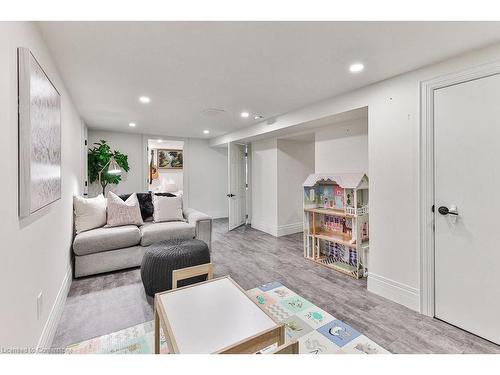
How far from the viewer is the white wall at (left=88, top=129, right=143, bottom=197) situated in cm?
518

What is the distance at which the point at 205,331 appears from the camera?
117 centimetres

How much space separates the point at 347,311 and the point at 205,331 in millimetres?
1537

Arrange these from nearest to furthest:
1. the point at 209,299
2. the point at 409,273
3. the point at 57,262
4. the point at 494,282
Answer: the point at 209,299 → the point at 494,282 → the point at 57,262 → the point at 409,273

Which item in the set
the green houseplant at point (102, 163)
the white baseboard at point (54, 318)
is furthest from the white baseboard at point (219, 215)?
the white baseboard at point (54, 318)

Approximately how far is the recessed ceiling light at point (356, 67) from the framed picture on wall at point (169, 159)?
5.41 metres

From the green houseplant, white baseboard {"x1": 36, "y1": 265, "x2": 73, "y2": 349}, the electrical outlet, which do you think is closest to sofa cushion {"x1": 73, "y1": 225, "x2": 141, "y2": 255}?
white baseboard {"x1": 36, "y1": 265, "x2": 73, "y2": 349}

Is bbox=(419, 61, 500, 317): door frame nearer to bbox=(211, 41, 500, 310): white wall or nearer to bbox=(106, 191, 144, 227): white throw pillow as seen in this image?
bbox=(211, 41, 500, 310): white wall

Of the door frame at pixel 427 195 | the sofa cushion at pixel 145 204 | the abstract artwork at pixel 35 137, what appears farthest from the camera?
the sofa cushion at pixel 145 204

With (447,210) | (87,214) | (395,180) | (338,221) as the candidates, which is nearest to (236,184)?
(338,221)

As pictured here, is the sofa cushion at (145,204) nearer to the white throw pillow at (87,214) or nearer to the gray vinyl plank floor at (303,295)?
the white throw pillow at (87,214)

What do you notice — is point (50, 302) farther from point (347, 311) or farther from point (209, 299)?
point (347, 311)

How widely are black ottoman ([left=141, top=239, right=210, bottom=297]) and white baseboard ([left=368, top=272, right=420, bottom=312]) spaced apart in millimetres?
1791

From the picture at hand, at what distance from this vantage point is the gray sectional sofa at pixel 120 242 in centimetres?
280

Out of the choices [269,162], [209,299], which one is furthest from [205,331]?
[269,162]
